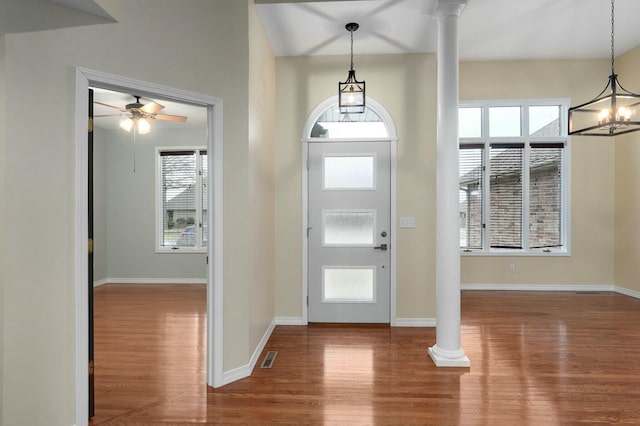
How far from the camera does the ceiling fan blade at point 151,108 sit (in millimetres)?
4244

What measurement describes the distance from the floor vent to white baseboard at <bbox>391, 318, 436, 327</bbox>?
4.82 feet

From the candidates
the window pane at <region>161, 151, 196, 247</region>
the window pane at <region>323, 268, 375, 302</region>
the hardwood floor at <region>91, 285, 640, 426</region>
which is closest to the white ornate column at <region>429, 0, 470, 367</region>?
the hardwood floor at <region>91, 285, 640, 426</region>

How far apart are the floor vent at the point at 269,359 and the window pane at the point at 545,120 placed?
5075 mm

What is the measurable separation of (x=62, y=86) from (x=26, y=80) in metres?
0.15

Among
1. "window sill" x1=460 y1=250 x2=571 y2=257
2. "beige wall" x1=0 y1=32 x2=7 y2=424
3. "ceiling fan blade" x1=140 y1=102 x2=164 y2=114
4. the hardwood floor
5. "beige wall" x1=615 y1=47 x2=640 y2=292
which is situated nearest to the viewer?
"beige wall" x1=0 y1=32 x2=7 y2=424

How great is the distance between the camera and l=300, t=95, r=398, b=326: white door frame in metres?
3.97

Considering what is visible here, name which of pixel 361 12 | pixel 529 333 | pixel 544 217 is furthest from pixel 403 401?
pixel 544 217

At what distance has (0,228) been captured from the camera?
178 cm

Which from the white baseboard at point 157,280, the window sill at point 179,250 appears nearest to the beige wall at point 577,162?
the window sill at point 179,250

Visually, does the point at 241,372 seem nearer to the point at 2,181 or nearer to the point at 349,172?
the point at 2,181

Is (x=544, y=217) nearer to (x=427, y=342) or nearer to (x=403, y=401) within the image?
(x=427, y=342)

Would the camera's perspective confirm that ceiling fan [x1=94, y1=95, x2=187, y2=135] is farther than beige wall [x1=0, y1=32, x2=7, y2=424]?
Yes

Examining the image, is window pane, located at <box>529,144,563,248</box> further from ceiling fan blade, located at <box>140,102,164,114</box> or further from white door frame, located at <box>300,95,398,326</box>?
ceiling fan blade, located at <box>140,102,164,114</box>

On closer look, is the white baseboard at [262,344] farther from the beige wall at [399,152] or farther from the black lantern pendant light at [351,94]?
the black lantern pendant light at [351,94]
